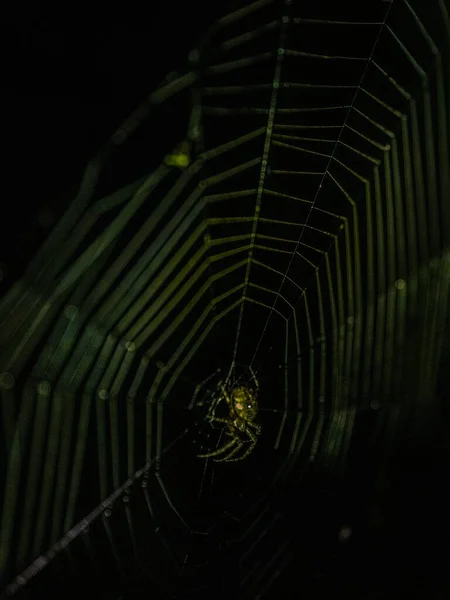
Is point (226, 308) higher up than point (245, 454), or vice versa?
point (226, 308)

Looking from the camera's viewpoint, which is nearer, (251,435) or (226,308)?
(251,435)

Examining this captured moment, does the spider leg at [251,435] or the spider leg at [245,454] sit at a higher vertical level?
the spider leg at [251,435]

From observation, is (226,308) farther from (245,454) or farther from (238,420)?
(245,454)

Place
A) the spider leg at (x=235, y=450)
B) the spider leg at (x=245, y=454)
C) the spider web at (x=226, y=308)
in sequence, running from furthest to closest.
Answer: the spider leg at (x=235, y=450) < the spider leg at (x=245, y=454) < the spider web at (x=226, y=308)

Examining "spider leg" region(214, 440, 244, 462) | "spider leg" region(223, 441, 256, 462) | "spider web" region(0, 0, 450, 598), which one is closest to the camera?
"spider web" region(0, 0, 450, 598)

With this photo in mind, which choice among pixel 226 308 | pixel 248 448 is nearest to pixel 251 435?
pixel 248 448
